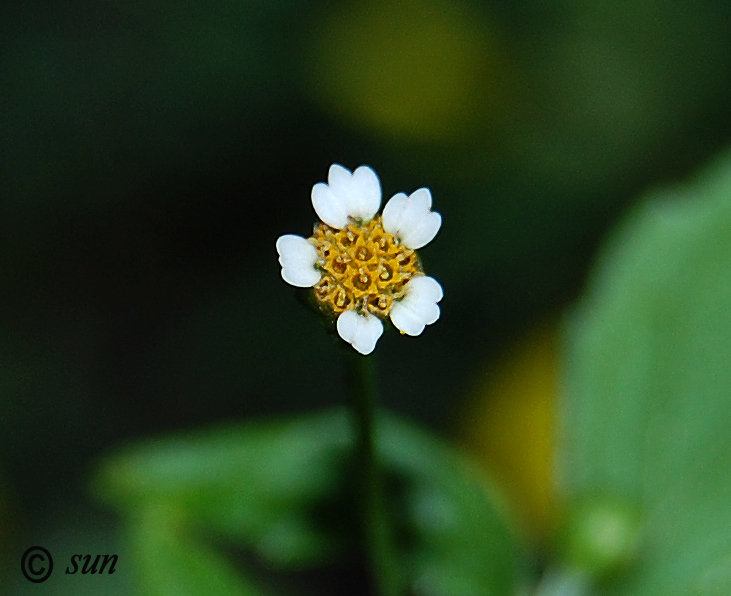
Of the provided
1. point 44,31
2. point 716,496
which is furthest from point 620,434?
point 44,31

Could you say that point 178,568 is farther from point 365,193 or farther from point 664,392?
point 664,392

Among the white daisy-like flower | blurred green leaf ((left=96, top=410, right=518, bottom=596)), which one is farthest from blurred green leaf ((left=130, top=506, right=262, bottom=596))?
the white daisy-like flower

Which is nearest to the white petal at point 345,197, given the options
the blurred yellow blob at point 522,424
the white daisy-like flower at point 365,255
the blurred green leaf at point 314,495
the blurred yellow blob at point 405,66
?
the white daisy-like flower at point 365,255

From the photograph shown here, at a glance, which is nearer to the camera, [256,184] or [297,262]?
[297,262]

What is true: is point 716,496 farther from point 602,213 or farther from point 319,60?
point 319,60

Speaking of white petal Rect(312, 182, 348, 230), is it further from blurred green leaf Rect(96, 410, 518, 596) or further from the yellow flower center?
blurred green leaf Rect(96, 410, 518, 596)

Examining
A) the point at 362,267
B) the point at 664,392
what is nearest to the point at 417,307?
the point at 362,267
